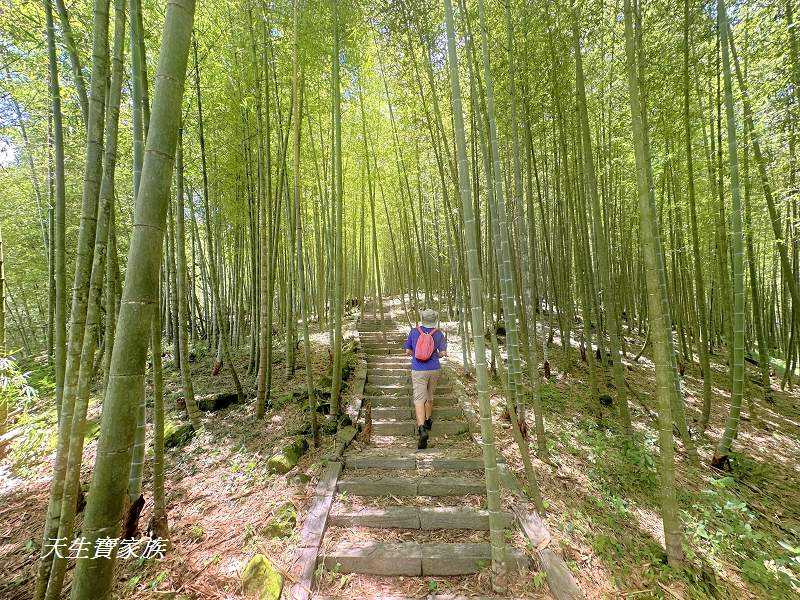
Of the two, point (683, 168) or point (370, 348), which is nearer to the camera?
point (683, 168)

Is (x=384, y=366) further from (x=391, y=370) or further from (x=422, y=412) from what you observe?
(x=422, y=412)

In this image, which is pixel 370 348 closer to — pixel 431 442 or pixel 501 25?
pixel 431 442

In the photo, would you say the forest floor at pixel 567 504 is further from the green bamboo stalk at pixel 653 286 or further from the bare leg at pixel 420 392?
the bare leg at pixel 420 392

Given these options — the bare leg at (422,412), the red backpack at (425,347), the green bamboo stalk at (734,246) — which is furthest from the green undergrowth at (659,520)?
the red backpack at (425,347)

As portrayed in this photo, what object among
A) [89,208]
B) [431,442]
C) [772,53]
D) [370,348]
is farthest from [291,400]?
[772,53]

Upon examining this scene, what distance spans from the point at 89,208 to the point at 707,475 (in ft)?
17.6

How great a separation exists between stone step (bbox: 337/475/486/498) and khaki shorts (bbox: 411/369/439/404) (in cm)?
85

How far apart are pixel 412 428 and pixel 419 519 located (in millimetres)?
1369

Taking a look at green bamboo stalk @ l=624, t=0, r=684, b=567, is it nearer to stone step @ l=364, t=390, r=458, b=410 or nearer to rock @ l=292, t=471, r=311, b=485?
stone step @ l=364, t=390, r=458, b=410

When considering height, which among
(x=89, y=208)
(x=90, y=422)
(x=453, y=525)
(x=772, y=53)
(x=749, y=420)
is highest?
(x=772, y=53)

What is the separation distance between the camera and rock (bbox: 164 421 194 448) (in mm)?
3576

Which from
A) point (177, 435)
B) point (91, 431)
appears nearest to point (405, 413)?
point (177, 435)

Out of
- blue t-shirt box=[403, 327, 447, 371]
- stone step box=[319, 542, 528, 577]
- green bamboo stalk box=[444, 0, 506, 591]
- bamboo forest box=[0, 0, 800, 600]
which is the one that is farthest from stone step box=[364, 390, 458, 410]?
green bamboo stalk box=[444, 0, 506, 591]

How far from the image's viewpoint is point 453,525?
95.4 inches
